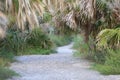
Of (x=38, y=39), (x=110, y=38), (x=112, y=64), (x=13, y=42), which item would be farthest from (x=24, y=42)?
(x=112, y=64)

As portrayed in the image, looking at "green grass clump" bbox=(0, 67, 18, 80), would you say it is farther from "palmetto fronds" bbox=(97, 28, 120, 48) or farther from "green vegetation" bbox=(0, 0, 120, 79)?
"palmetto fronds" bbox=(97, 28, 120, 48)

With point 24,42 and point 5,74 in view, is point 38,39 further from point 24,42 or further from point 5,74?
point 5,74

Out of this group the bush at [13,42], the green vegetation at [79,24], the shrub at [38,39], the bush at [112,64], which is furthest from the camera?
the shrub at [38,39]

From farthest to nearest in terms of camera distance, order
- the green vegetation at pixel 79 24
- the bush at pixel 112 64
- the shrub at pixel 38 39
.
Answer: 1. the shrub at pixel 38 39
2. the bush at pixel 112 64
3. the green vegetation at pixel 79 24

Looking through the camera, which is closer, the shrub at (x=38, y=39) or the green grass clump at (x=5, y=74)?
the green grass clump at (x=5, y=74)

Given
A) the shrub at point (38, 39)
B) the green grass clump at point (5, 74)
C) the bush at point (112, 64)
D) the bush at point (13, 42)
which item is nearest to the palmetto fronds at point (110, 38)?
the bush at point (112, 64)

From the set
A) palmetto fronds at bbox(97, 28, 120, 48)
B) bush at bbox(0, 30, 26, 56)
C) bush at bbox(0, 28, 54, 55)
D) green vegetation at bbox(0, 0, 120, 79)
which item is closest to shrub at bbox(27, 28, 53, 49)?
bush at bbox(0, 28, 54, 55)

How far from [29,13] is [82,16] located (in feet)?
27.7

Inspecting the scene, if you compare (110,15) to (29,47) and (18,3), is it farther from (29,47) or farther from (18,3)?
(29,47)

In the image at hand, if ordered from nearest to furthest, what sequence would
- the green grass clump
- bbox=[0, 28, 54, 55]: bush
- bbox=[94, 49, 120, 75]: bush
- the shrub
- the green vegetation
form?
the green vegetation, the green grass clump, bbox=[94, 49, 120, 75]: bush, bbox=[0, 28, 54, 55]: bush, the shrub

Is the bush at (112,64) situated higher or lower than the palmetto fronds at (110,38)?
lower

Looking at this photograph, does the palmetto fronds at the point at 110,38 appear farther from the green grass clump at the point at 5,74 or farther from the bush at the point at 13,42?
the bush at the point at 13,42

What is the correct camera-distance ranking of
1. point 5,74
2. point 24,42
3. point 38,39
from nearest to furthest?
1. point 5,74
2. point 24,42
3. point 38,39

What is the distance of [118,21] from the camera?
15.0 m
